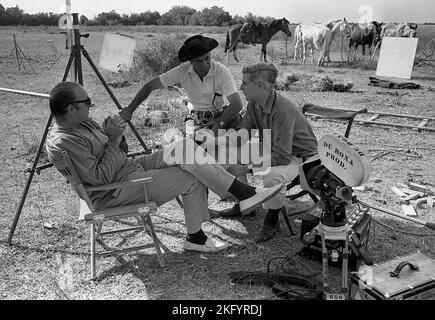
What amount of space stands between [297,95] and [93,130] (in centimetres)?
778

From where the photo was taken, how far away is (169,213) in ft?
14.5

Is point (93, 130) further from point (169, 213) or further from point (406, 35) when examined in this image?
point (406, 35)

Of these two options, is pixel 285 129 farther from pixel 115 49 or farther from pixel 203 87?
pixel 115 49

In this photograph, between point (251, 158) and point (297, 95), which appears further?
point (297, 95)

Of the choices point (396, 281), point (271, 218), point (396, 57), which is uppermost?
point (396, 57)

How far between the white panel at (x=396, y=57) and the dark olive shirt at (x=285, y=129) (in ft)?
37.2

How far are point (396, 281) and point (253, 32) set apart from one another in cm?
1839

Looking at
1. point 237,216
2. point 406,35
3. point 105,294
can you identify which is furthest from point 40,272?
point 406,35

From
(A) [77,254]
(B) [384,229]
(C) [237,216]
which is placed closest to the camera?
(A) [77,254]

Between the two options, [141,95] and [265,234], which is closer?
[265,234]

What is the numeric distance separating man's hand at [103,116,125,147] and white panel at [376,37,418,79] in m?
12.5

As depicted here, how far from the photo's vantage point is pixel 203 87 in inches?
174

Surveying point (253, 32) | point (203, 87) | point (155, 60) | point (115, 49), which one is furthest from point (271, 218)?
point (253, 32)

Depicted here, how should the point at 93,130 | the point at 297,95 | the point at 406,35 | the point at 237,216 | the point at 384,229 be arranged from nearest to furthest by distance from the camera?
1. the point at 93,130
2. the point at 384,229
3. the point at 237,216
4. the point at 297,95
5. the point at 406,35
